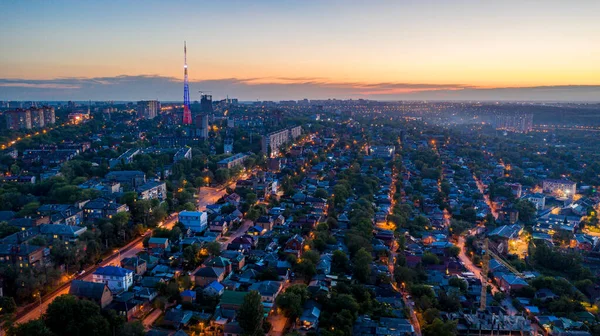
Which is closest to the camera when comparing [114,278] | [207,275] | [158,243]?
[114,278]

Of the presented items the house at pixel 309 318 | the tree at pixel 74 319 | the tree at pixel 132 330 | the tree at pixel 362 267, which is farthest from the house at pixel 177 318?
the tree at pixel 362 267

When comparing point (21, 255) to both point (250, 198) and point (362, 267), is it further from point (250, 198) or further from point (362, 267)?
point (362, 267)

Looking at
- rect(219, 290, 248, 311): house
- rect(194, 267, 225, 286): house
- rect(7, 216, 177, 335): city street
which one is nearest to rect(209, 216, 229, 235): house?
rect(7, 216, 177, 335): city street

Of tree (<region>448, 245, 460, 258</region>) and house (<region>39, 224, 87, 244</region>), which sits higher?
house (<region>39, 224, 87, 244</region>)

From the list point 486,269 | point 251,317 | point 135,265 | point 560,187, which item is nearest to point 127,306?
point 135,265

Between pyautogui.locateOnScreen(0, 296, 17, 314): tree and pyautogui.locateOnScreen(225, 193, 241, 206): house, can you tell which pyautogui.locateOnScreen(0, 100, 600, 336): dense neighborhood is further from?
pyautogui.locateOnScreen(225, 193, 241, 206): house

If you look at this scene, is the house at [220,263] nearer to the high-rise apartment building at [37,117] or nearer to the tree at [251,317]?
the tree at [251,317]

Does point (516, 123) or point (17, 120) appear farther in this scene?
point (516, 123)
